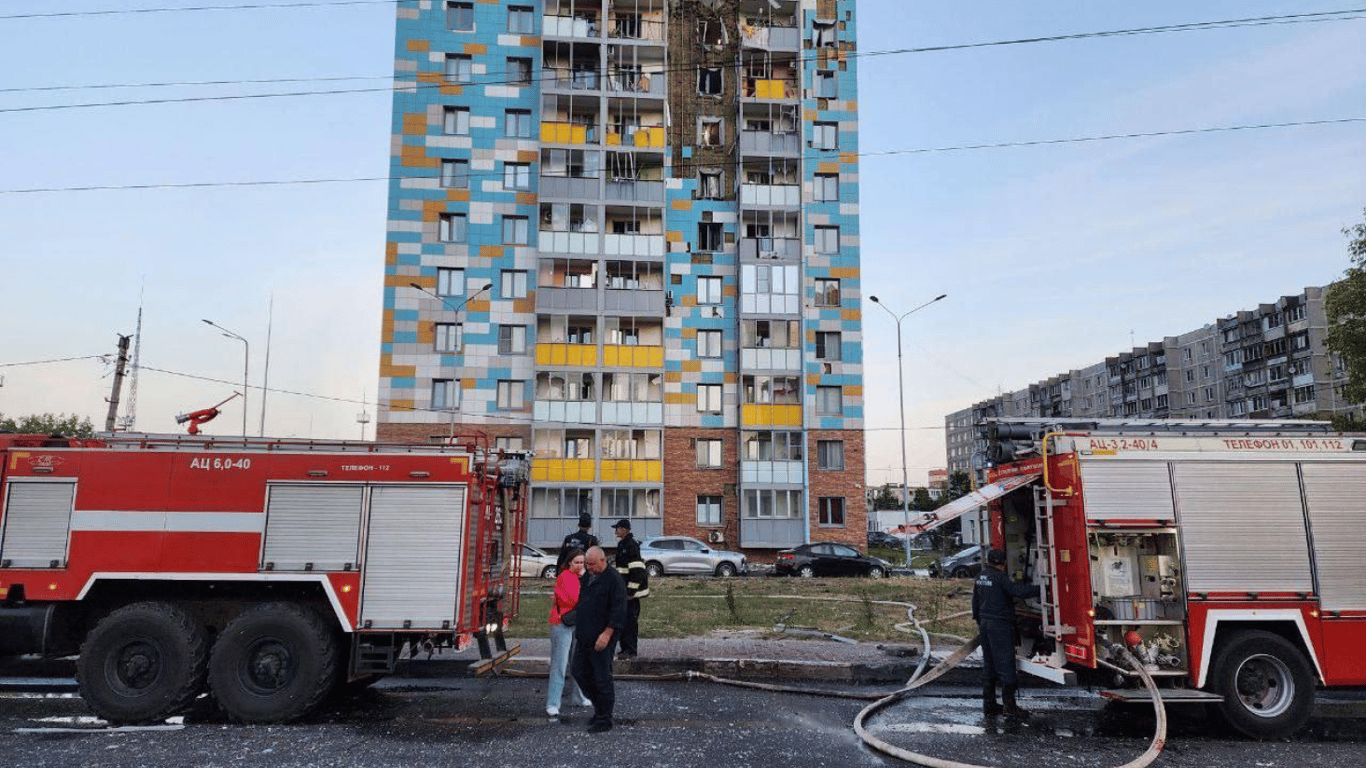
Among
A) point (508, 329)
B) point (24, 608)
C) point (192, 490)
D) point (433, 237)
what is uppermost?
point (433, 237)

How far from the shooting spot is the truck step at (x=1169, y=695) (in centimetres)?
806

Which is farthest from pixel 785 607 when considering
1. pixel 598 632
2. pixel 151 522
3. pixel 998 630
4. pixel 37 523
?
pixel 37 523

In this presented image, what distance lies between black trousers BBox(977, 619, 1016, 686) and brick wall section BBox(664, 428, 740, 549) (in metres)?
30.8

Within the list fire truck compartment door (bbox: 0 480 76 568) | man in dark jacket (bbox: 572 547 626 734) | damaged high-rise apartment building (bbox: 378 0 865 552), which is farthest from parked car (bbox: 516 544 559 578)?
man in dark jacket (bbox: 572 547 626 734)

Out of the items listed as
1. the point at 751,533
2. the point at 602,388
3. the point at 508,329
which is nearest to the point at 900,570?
the point at 751,533

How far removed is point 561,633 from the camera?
9133mm

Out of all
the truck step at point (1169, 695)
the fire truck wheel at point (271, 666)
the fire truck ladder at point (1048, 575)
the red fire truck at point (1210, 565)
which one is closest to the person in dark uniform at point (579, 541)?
the fire truck wheel at point (271, 666)

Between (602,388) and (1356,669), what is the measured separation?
3351 centimetres

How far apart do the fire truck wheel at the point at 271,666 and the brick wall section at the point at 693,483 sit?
31.4 meters

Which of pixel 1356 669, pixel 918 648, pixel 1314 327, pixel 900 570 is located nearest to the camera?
pixel 1356 669

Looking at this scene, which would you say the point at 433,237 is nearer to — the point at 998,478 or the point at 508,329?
the point at 508,329

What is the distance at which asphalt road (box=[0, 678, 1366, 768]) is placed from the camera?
7.29 metres

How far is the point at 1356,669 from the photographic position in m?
8.52

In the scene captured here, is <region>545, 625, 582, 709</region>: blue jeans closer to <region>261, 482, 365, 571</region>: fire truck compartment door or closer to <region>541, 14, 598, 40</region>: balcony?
<region>261, 482, 365, 571</region>: fire truck compartment door
